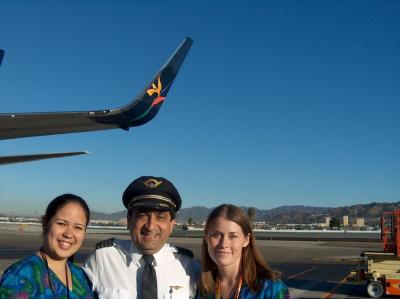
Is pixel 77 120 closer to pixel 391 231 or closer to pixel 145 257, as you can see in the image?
pixel 145 257

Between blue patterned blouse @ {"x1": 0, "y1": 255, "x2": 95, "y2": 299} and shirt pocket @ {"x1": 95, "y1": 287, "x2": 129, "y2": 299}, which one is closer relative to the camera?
blue patterned blouse @ {"x1": 0, "y1": 255, "x2": 95, "y2": 299}

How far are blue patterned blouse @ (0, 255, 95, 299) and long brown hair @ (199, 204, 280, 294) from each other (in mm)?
770

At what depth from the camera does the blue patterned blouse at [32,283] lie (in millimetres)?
2582

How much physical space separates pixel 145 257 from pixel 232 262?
58 cm

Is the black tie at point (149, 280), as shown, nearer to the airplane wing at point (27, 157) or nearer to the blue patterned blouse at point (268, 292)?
the blue patterned blouse at point (268, 292)

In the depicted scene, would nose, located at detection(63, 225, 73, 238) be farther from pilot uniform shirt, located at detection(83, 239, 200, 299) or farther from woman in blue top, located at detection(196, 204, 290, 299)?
woman in blue top, located at detection(196, 204, 290, 299)

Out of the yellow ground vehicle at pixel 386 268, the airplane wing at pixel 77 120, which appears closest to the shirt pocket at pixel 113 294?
the airplane wing at pixel 77 120

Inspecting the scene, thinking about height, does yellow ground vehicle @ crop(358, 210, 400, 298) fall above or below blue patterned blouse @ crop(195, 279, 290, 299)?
below

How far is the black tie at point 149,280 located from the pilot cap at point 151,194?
1.18 ft

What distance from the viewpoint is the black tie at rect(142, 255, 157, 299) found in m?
3.05

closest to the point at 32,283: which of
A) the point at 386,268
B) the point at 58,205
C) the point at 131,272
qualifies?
the point at 58,205

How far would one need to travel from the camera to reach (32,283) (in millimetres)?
2646

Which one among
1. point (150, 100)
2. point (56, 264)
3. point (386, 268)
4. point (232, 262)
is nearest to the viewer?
point (56, 264)

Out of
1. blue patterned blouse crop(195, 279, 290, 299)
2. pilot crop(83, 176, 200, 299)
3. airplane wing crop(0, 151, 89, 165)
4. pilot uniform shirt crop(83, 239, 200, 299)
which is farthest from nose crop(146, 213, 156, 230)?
airplane wing crop(0, 151, 89, 165)
